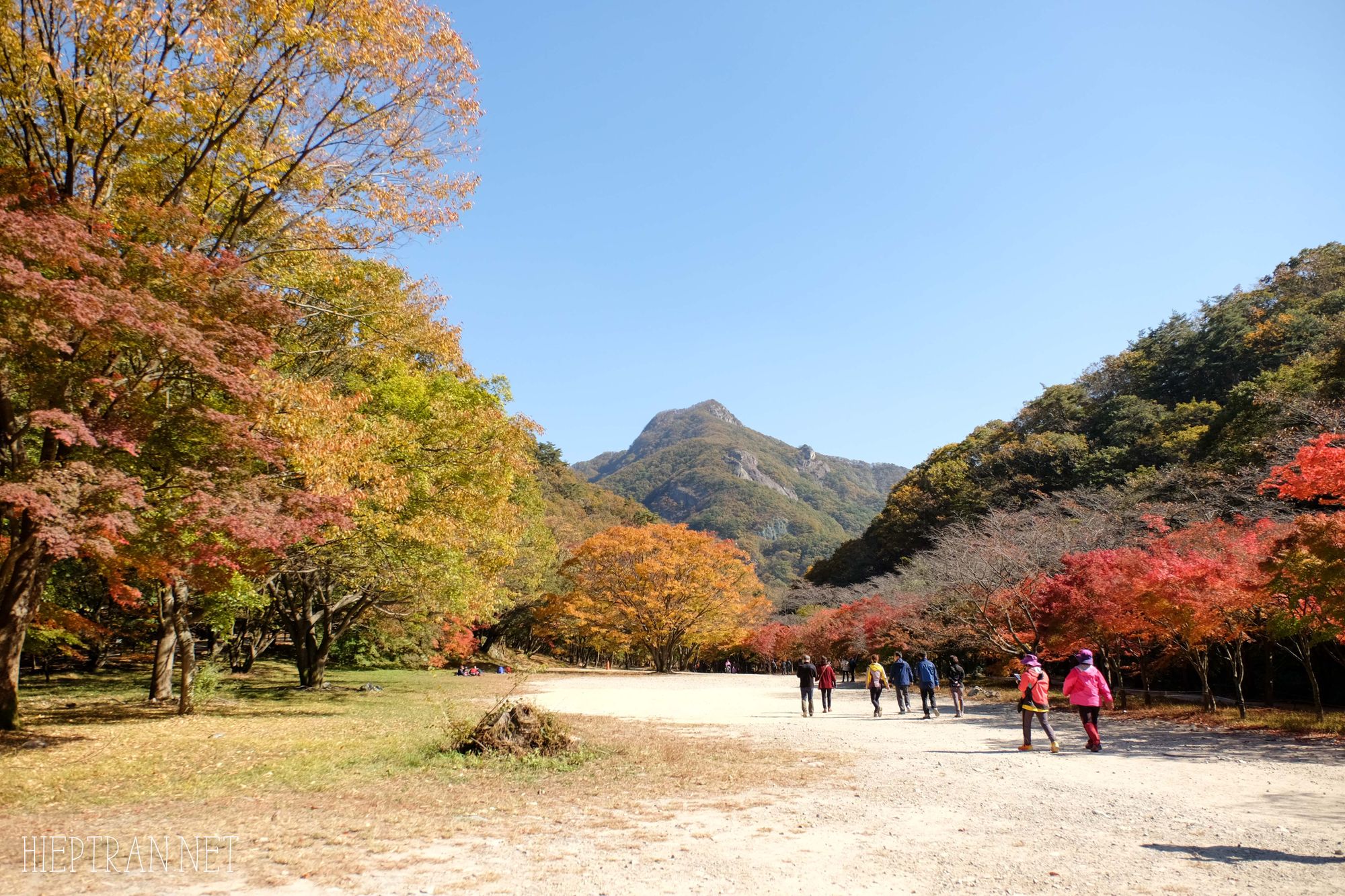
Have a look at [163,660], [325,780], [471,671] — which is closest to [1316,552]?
[325,780]

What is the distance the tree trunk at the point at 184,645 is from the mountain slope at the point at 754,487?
5630cm

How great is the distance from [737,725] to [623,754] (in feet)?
15.7

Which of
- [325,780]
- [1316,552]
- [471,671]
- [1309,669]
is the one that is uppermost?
[1316,552]

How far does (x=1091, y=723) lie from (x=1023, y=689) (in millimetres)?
933

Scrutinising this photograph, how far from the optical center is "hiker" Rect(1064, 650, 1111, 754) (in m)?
9.44

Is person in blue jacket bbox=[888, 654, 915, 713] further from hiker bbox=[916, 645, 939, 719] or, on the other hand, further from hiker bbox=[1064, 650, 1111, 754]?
hiker bbox=[1064, 650, 1111, 754]

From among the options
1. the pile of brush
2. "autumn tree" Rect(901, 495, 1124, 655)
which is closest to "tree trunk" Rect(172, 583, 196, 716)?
the pile of brush

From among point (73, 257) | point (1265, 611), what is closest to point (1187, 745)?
point (1265, 611)

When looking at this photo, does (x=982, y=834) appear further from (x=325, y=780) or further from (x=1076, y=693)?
(x=325, y=780)

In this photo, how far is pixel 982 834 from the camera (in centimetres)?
537

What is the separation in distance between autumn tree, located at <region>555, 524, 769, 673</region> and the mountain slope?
2950cm

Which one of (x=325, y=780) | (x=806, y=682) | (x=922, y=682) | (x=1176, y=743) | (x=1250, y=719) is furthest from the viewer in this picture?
(x=806, y=682)

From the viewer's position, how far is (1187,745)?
10.3 meters

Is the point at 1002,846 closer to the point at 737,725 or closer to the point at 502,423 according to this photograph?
the point at 737,725
